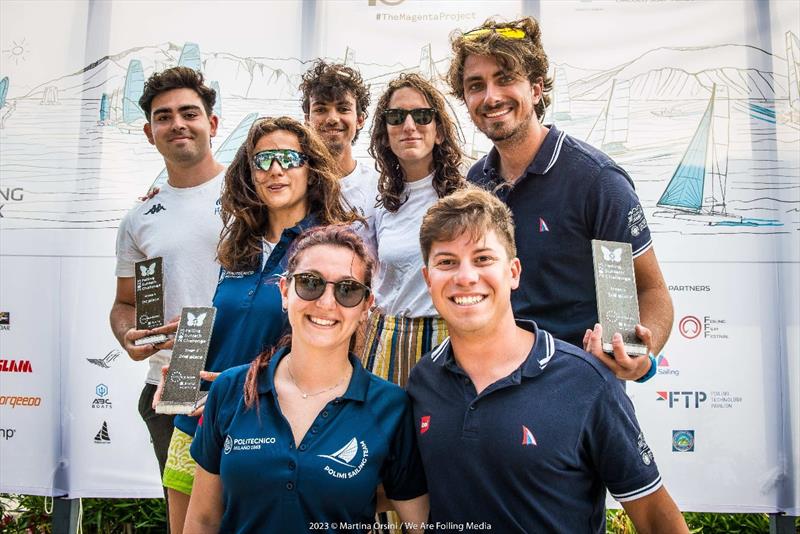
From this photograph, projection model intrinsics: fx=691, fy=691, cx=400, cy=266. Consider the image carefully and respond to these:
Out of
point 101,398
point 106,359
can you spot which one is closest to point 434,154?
point 106,359

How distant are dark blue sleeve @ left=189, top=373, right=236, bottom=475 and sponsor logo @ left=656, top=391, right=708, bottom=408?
2840 millimetres

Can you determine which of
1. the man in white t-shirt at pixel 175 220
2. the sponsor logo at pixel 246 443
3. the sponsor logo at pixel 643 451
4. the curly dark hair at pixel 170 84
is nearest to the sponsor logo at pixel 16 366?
the man in white t-shirt at pixel 175 220

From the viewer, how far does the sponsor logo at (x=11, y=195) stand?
445 cm

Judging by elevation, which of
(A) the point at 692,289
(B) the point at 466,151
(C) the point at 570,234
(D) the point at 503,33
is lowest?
(A) the point at 692,289

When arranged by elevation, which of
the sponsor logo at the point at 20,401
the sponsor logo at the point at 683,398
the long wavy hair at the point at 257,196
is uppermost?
the long wavy hair at the point at 257,196

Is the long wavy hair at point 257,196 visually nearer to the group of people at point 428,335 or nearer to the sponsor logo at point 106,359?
the group of people at point 428,335

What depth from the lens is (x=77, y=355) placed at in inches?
168

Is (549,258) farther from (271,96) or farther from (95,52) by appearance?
(95,52)

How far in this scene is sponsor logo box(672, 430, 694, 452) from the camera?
3.98 meters

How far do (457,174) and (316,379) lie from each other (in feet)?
4.29

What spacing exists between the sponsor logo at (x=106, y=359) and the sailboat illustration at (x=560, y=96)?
3.10m

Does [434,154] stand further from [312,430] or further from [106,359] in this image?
[106,359]

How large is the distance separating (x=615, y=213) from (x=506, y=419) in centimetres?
93

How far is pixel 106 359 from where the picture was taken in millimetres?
4281
